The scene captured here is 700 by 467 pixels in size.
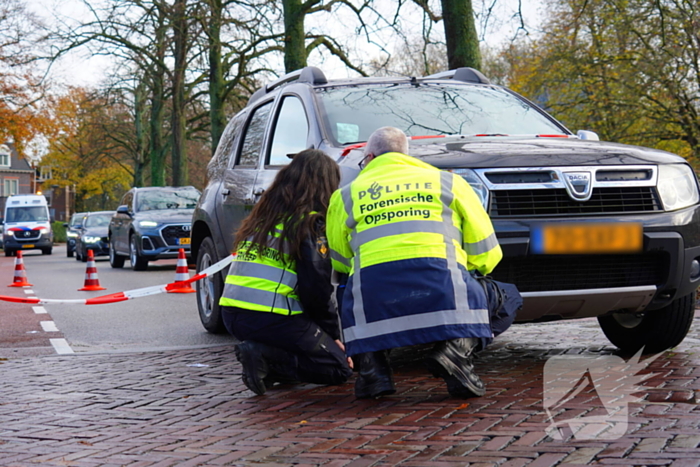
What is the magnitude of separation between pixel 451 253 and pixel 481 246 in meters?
0.18

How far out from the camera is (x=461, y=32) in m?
13.0

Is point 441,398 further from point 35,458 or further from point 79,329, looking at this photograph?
point 79,329

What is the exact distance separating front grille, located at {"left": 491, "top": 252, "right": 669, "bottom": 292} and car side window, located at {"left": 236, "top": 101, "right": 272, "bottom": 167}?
9.00 feet

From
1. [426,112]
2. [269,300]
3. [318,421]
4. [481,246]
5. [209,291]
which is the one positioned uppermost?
[426,112]

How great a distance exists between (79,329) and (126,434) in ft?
16.8

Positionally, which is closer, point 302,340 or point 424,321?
point 424,321

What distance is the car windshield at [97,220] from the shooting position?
29094 mm

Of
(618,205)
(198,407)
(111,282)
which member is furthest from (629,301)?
(111,282)

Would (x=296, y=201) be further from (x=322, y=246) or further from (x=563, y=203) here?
(x=563, y=203)

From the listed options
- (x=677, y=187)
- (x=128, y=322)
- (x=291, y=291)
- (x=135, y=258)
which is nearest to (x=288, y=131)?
(x=291, y=291)

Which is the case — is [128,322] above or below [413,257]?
below

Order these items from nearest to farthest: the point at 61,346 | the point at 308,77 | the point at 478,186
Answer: the point at 478,186 → the point at 308,77 → the point at 61,346

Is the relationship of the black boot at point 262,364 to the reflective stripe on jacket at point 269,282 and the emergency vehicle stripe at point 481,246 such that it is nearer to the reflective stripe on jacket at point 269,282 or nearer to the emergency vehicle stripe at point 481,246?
the reflective stripe on jacket at point 269,282

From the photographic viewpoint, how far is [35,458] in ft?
12.6
